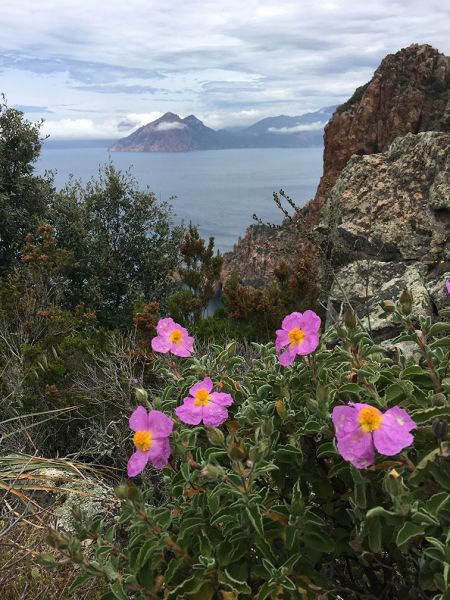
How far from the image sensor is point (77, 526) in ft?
5.86

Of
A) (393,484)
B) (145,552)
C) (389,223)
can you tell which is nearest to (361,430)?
(393,484)

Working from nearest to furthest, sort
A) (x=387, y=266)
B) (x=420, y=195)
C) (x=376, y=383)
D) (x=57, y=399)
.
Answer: (x=376, y=383)
(x=57, y=399)
(x=387, y=266)
(x=420, y=195)

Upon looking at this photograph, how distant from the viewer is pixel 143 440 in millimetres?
1777

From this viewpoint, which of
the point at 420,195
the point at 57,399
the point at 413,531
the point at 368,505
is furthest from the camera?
the point at 420,195

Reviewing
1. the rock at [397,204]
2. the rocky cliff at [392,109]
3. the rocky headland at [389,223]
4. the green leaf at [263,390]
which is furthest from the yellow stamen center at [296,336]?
the rocky cliff at [392,109]

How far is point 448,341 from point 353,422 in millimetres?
604

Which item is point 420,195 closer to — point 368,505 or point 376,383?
point 376,383

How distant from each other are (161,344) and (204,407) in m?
0.46

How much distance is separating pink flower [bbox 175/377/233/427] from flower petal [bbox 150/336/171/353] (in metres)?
0.36

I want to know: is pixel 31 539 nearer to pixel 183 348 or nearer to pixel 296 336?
pixel 183 348

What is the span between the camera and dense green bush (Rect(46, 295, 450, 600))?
1588 millimetres

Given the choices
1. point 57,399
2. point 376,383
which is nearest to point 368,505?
point 376,383

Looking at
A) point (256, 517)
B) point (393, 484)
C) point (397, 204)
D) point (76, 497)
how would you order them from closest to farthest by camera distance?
point (393, 484), point (256, 517), point (76, 497), point (397, 204)

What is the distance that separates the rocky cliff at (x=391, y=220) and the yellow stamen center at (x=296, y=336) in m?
2.96
